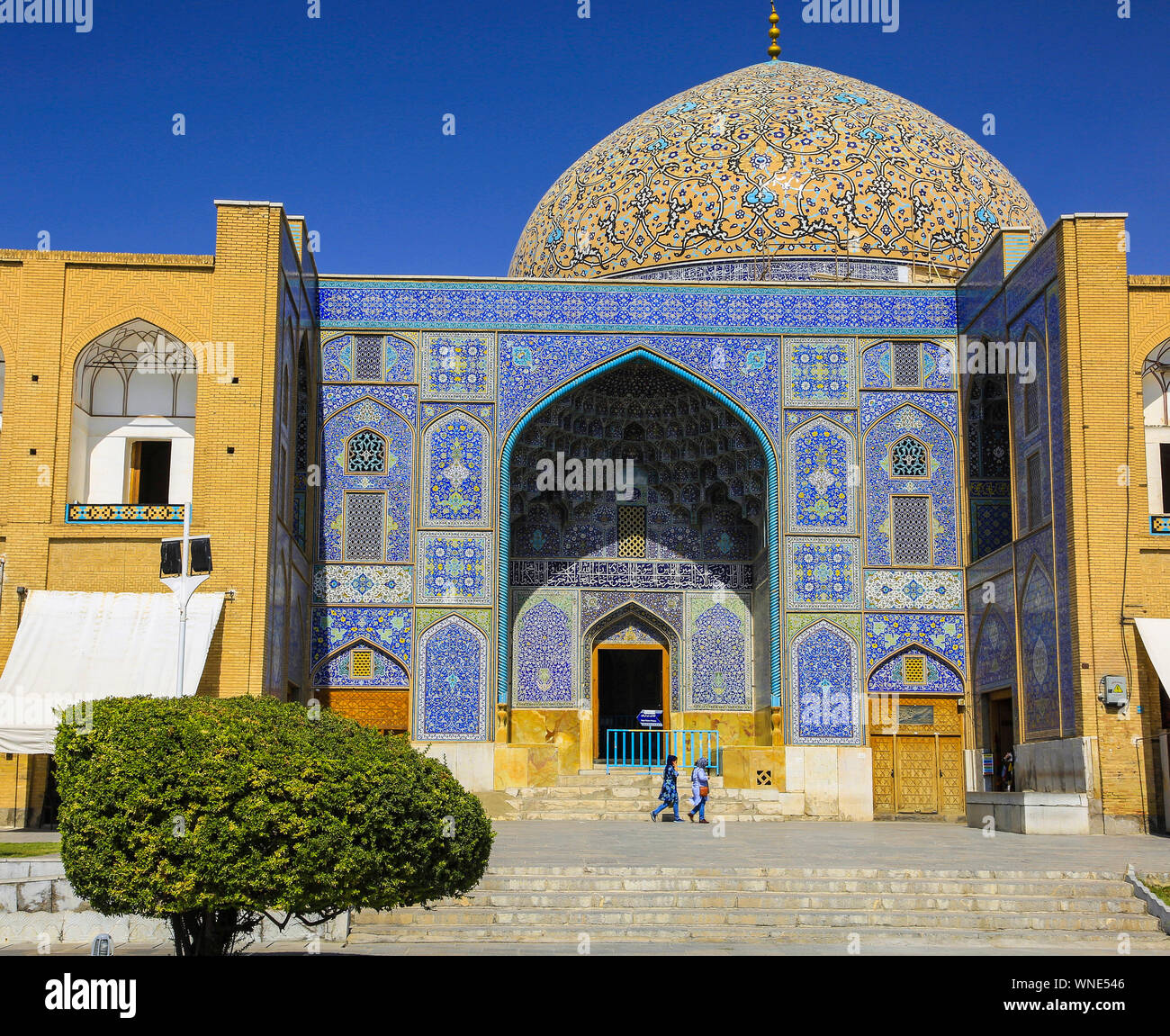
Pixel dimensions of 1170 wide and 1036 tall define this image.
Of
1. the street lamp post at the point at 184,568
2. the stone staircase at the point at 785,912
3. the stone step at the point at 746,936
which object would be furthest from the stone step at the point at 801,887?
the street lamp post at the point at 184,568

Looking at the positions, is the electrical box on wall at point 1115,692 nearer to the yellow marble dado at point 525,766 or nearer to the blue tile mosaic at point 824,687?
the blue tile mosaic at point 824,687

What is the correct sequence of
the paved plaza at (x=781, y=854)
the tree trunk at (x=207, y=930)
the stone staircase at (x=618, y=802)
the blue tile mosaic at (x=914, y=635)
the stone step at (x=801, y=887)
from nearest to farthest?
1. the tree trunk at (x=207, y=930)
2. the paved plaza at (x=781, y=854)
3. the stone step at (x=801, y=887)
4. the stone staircase at (x=618, y=802)
5. the blue tile mosaic at (x=914, y=635)

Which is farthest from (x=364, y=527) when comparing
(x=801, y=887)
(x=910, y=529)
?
(x=801, y=887)

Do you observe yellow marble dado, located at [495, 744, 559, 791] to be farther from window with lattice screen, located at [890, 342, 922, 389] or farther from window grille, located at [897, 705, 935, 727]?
window with lattice screen, located at [890, 342, 922, 389]

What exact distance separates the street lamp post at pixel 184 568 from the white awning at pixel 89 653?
0.72ft

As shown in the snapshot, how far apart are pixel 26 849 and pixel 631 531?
32.8 ft

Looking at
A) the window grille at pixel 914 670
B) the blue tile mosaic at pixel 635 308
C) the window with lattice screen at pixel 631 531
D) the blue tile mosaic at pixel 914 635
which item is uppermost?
the blue tile mosaic at pixel 635 308

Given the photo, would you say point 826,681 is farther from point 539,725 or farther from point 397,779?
point 397,779

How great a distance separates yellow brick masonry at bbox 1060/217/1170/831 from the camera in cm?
1423

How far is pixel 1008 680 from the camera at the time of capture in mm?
16391

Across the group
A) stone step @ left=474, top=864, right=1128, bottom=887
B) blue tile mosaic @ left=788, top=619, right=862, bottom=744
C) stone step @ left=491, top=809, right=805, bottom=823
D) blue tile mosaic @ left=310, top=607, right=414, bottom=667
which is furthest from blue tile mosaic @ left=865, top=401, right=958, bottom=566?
stone step @ left=474, top=864, right=1128, bottom=887

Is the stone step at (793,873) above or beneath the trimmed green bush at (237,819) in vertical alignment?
beneath

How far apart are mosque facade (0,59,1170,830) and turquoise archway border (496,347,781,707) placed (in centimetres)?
4

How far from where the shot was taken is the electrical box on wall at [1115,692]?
14.2m
